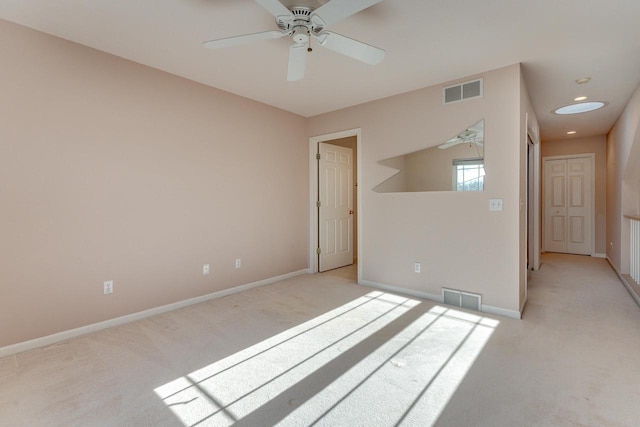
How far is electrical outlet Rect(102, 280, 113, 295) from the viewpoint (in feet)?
9.18

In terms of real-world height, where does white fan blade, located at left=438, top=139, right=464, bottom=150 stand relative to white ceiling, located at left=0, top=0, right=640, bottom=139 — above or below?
below

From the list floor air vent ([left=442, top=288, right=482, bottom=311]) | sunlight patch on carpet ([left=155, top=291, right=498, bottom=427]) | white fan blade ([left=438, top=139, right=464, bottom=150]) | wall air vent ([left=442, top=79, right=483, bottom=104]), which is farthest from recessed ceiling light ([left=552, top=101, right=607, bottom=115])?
Result: sunlight patch on carpet ([left=155, top=291, right=498, bottom=427])

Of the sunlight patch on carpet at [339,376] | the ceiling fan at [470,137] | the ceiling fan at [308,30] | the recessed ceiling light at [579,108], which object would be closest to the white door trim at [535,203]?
the recessed ceiling light at [579,108]

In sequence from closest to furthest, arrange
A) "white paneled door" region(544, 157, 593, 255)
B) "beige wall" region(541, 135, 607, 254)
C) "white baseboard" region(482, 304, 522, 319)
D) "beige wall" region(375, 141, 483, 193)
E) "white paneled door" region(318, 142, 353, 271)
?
"white baseboard" region(482, 304, 522, 319)
"beige wall" region(375, 141, 483, 193)
"white paneled door" region(318, 142, 353, 271)
"beige wall" region(541, 135, 607, 254)
"white paneled door" region(544, 157, 593, 255)

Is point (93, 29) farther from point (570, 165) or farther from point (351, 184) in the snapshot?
point (570, 165)

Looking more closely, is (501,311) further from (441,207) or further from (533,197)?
(533,197)

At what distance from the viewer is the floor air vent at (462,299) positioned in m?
3.21

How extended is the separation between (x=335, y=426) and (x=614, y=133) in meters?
6.41

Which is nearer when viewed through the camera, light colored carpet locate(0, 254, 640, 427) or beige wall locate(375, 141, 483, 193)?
light colored carpet locate(0, 254, 640, 427)

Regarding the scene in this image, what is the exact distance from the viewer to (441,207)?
3447 mm

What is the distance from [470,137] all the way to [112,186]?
3561 millimetres

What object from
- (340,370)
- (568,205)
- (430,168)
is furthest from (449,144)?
(568,205)

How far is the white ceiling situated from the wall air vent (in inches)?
4.6

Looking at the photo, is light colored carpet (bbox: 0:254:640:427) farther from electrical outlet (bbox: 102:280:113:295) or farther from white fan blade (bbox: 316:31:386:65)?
white fan blade (bbox: 316:31:386:65)
